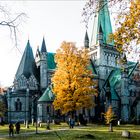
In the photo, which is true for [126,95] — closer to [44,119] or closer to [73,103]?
[44,119]

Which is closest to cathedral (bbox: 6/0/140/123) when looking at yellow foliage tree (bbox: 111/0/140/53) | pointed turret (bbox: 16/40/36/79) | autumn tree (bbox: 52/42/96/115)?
pointed turret (bbox: 16/40/36/79)

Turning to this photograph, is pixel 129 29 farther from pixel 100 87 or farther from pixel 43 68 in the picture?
pixel 100 87

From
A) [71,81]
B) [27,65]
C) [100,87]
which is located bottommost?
[71,81]

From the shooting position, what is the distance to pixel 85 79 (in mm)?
43000

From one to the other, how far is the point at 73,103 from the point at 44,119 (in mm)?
16473

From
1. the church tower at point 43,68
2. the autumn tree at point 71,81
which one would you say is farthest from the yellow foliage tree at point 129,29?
the church tower at point 43,68

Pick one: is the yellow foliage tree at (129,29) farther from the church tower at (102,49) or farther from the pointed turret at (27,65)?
the church tower at (102,49)

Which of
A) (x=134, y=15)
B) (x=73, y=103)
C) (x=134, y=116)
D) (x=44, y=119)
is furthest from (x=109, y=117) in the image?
(x=134, y=15)

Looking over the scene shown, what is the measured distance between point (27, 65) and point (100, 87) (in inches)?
657

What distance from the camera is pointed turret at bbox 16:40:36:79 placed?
219ft

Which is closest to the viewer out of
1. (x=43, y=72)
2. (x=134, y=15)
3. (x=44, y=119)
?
(x=134, y=15)

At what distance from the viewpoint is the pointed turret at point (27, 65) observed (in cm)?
6674

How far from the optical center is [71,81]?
42688 mm

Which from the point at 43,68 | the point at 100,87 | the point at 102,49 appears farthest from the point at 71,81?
the point at 102,49
